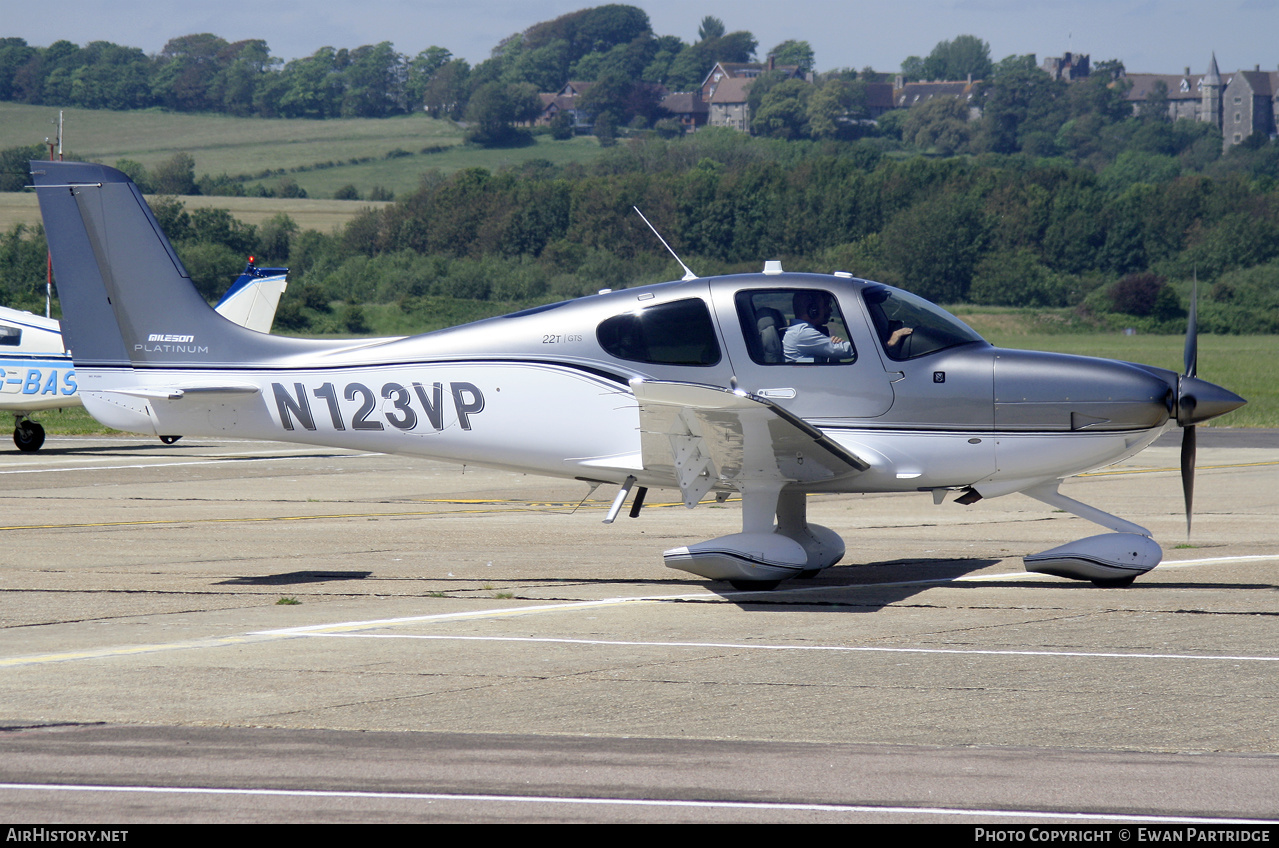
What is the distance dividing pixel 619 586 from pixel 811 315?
268 centimetres

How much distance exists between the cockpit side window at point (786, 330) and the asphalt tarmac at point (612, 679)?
182 centimetres

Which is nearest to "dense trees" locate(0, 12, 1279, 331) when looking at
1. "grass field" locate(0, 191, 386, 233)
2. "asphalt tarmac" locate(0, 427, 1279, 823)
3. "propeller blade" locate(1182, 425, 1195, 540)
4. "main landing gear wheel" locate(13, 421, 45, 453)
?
"grass field" locate(0, 191, 386, 233)

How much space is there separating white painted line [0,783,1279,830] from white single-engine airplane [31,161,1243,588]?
4.10 m

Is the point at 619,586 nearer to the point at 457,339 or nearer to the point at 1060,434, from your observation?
the point at 457,339

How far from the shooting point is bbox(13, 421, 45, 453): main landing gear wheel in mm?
23438

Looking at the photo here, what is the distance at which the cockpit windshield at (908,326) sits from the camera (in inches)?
395

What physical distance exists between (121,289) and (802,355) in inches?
225

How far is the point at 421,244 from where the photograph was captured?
100 metres

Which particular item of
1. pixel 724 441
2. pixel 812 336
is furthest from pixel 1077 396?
pixel 724 441

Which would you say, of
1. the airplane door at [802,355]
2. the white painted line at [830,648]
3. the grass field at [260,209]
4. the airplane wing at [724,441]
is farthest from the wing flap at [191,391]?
the grass field at [260,209]

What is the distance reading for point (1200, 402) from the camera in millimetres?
9750

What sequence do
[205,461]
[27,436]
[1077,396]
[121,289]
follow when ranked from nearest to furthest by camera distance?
[1077,396], [121,289], [205,461], [27,436]

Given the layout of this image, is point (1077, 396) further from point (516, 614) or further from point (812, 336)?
point (516, 614)

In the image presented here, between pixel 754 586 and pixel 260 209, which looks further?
pixel 260 209
